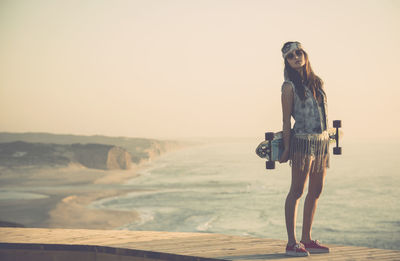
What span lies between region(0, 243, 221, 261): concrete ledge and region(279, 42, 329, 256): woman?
1.02 meters

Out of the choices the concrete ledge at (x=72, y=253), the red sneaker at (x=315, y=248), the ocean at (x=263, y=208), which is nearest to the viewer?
the red sneaker at (x=315, y=248)

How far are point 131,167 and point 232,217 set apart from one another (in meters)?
53.2

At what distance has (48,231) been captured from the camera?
500 centimetres

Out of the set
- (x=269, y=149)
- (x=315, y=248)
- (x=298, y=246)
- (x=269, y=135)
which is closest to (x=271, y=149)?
(x=269, y=149)

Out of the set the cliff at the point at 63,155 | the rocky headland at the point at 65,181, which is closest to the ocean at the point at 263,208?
the rocky headland at the point at 65,181

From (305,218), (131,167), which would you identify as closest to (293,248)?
(305,218)

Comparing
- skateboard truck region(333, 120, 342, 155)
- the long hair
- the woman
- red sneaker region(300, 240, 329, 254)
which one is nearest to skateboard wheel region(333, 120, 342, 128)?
skateboard truck region(333, 120, 342, 155)

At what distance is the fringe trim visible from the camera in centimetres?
359

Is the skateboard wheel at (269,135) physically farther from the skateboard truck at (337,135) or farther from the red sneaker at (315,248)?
the red sneaker at (315,248)

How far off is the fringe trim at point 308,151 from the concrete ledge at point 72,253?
1140 mm

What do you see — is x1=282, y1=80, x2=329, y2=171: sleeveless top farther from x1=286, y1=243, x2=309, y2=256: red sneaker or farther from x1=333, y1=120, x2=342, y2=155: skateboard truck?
x1=286, y1=243, x2=309, y2=256: red sneaker

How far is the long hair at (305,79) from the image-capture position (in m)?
3.62

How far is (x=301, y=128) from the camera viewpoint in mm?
3621

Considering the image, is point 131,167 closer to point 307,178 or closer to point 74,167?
point 74,167
